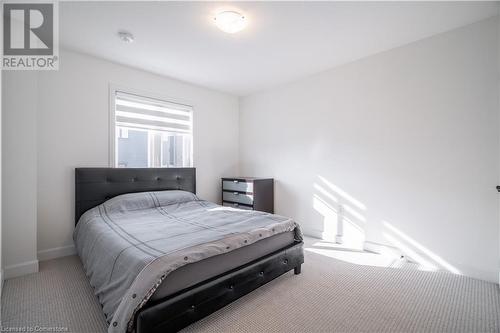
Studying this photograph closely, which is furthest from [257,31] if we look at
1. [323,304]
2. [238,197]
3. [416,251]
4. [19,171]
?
[416,251]

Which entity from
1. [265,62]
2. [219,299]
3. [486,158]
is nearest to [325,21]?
[265,62]

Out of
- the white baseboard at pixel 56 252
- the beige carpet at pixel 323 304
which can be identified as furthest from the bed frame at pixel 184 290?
the white baseboard at pixel 56 252

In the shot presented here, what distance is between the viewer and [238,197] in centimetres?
397

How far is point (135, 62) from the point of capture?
3.12 meters

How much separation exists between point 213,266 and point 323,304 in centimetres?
97

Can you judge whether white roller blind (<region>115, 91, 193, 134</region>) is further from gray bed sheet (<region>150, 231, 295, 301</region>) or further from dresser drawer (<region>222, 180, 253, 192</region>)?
gray bed sheet (<region>150, 231, 295, 301</region>)

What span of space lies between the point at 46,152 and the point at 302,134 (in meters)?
3.45

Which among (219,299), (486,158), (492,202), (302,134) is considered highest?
(302,134)

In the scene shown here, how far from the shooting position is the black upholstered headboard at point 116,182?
9.16ft

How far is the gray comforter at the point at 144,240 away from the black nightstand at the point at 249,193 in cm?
91

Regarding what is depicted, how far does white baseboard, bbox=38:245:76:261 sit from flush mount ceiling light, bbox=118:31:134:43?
256cm

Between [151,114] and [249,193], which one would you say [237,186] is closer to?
[249,193]

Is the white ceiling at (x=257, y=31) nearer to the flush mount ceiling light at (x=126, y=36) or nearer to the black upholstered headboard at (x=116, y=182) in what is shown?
the flush mount ceiling light at (x=126, y=36)

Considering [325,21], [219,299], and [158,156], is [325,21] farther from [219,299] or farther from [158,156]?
[158,156]
